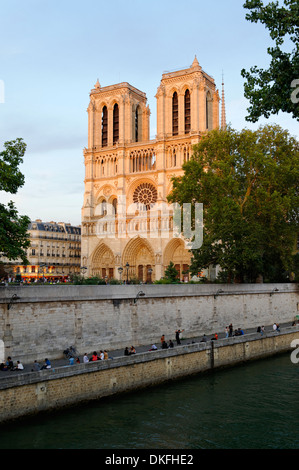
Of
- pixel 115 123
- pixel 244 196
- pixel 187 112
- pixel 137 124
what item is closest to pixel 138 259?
pixel 115 123

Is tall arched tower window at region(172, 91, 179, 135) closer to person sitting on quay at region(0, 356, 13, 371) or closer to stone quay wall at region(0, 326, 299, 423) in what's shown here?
stone quay wall at region(0, 326, 299, 423)

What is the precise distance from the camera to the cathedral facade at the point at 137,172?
52.8m

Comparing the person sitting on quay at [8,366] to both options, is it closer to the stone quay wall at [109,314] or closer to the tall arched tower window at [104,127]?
the stone quay wall at [109,314]

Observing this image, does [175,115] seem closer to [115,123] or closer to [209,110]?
[209,110]

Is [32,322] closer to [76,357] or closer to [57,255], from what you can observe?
[76,357]

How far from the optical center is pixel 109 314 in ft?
70.8

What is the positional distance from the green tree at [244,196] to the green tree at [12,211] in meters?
14.0

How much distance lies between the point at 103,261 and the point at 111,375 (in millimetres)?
41170

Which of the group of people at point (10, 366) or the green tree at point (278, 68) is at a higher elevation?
the green tree at point (278, 68)

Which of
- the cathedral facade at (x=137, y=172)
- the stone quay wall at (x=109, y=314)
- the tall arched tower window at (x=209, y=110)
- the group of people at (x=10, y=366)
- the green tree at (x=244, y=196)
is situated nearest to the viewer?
the group of people at (x=10, y=366)

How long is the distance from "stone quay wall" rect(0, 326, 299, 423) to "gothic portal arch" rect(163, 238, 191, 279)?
2719 centimetres

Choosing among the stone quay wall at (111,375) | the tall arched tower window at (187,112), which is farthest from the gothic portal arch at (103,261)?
the stone quay wall at (111,375)
